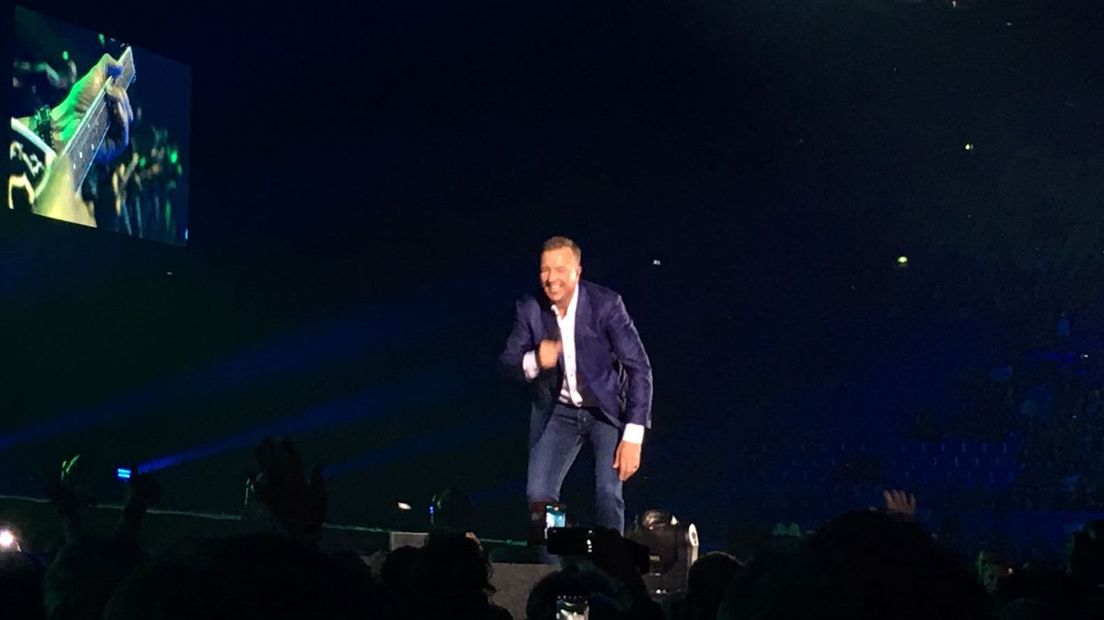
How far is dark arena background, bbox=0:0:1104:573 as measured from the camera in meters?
10.3

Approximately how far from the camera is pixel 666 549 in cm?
646

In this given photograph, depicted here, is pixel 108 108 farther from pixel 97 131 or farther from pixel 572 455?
pixel 572 455

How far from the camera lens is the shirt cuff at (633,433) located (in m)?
6.36

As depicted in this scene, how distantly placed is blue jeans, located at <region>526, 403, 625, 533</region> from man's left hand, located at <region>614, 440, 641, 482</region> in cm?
8

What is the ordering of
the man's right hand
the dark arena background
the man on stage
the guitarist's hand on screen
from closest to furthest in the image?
the man's right hand < the man on stage < the guitarist's hand on screen < the dark arena background

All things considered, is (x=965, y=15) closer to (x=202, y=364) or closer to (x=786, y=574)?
(x=202, y=364)

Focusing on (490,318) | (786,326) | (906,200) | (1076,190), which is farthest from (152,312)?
(1076,190)

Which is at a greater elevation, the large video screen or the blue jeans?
the large video screen

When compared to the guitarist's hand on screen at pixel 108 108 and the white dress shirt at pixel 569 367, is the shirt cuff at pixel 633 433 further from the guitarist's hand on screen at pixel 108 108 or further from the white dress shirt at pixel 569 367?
the guitarist's hand on screen at pixel 108 108

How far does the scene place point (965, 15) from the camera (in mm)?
10641

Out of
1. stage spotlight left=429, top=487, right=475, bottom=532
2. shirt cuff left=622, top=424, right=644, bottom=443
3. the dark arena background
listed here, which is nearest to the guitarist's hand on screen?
the dark arena background

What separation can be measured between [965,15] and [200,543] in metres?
10.6

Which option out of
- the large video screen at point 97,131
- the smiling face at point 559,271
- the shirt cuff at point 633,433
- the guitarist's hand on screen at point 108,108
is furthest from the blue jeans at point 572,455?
the guitarist's hand on screen at point 108,108

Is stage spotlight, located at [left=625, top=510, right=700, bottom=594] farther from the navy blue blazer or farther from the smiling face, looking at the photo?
the smiling face
